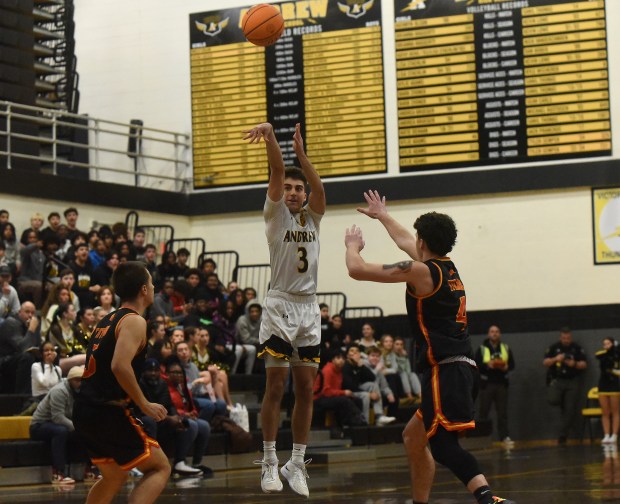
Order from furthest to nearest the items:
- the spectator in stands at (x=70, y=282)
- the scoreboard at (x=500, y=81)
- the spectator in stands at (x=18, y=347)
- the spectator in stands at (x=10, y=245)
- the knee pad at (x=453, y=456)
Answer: the scoreboard at (x=500, y=81) → the spectator in stands at (x=10, y=245) → the spectator in stands at (x=70, y=282) → the spectator in stands at (x=18, y=347) → the knee pad at (x=453, y=456)

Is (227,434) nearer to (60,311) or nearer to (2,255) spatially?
(60,311)

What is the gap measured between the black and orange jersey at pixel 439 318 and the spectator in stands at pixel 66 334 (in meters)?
8.60

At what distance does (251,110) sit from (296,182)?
15.0m

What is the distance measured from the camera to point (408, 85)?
23.2 m

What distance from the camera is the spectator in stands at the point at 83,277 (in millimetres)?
17391

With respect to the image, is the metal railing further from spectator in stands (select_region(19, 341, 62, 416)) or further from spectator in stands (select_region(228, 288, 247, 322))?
spectator in stands (select_region(19, 341, 62, 416))

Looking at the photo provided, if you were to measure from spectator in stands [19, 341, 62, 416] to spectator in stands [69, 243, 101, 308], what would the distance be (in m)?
3.06

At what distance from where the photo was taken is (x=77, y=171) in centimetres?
2489

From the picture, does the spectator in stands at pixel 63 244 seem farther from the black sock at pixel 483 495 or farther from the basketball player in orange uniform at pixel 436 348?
the black sock at pixel 483 495

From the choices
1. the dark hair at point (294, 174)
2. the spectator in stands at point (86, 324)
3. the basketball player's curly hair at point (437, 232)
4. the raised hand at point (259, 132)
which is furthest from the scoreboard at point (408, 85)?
the basketball player's curly hair at point (437, 232)

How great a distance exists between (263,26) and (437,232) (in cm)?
370

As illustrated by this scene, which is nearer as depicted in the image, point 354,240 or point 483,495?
point 483,495

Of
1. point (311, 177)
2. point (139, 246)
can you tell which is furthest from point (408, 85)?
point (311, 177)

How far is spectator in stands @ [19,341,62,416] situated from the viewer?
14.2 metres
